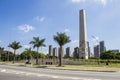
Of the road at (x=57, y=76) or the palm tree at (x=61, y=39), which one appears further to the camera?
the palm tree at (x=61, y=39)

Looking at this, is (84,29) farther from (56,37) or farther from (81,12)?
(56,37)

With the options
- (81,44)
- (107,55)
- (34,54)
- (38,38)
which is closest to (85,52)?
(81,44)

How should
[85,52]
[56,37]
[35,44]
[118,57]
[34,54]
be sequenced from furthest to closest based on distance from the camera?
[34,54], [118,57], [85,52], [35,44], [56,37]

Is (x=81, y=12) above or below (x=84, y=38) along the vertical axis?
above

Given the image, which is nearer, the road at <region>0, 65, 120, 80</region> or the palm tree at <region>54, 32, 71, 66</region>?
the road at <region>0, 65, 120, 80</region>

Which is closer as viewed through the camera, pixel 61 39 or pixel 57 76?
pixel 57 76

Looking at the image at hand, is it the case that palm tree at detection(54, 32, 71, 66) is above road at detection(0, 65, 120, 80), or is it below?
above

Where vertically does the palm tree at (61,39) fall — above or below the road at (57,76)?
above

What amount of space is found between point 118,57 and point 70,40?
77292 mm

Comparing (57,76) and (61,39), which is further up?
(61,39)

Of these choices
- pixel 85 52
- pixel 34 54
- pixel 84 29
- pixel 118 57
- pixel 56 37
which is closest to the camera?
pixel 56 37

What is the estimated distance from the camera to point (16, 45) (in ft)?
299

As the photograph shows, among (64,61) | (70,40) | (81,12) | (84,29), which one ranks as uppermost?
(81,12)

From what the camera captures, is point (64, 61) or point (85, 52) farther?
point (85, 52)
